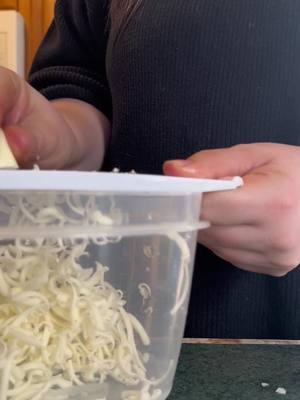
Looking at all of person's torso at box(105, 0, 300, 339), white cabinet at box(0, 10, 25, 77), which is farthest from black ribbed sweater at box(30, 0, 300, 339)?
white cabinet at box(0, 10, 25, 77)

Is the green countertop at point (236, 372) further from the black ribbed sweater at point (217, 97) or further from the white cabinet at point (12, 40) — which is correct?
the white cabinet at point (12, 40)

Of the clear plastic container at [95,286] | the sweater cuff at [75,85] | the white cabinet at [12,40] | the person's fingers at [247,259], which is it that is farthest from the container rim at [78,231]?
the white cabinet at [12,40]

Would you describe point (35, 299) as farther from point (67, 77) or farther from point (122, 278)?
point (67, 77)

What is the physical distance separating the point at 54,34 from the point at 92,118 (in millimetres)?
141

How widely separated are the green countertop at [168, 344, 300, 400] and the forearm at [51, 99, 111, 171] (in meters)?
0.25

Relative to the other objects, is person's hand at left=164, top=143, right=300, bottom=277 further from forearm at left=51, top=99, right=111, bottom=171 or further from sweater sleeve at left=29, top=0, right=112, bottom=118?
sweater sleeve at left=29, top=0, right=112, bottom=118

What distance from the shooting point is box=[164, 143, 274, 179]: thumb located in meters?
0.38

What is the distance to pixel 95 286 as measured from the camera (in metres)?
0.36

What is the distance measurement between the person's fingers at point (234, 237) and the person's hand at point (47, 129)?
0.52ft

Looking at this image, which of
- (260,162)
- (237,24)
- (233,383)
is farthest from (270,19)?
(233,383)

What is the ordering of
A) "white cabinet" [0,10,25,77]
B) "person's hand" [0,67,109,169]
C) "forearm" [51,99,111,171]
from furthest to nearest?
"white cabinet" [0,10,25,77], "forearm" [51,99,111,171], "person's hand" [0,67,109,169]

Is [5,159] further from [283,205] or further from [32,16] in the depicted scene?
[32,16]

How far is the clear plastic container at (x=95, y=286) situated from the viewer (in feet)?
1.06

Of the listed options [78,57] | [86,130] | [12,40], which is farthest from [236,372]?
[12,40]
